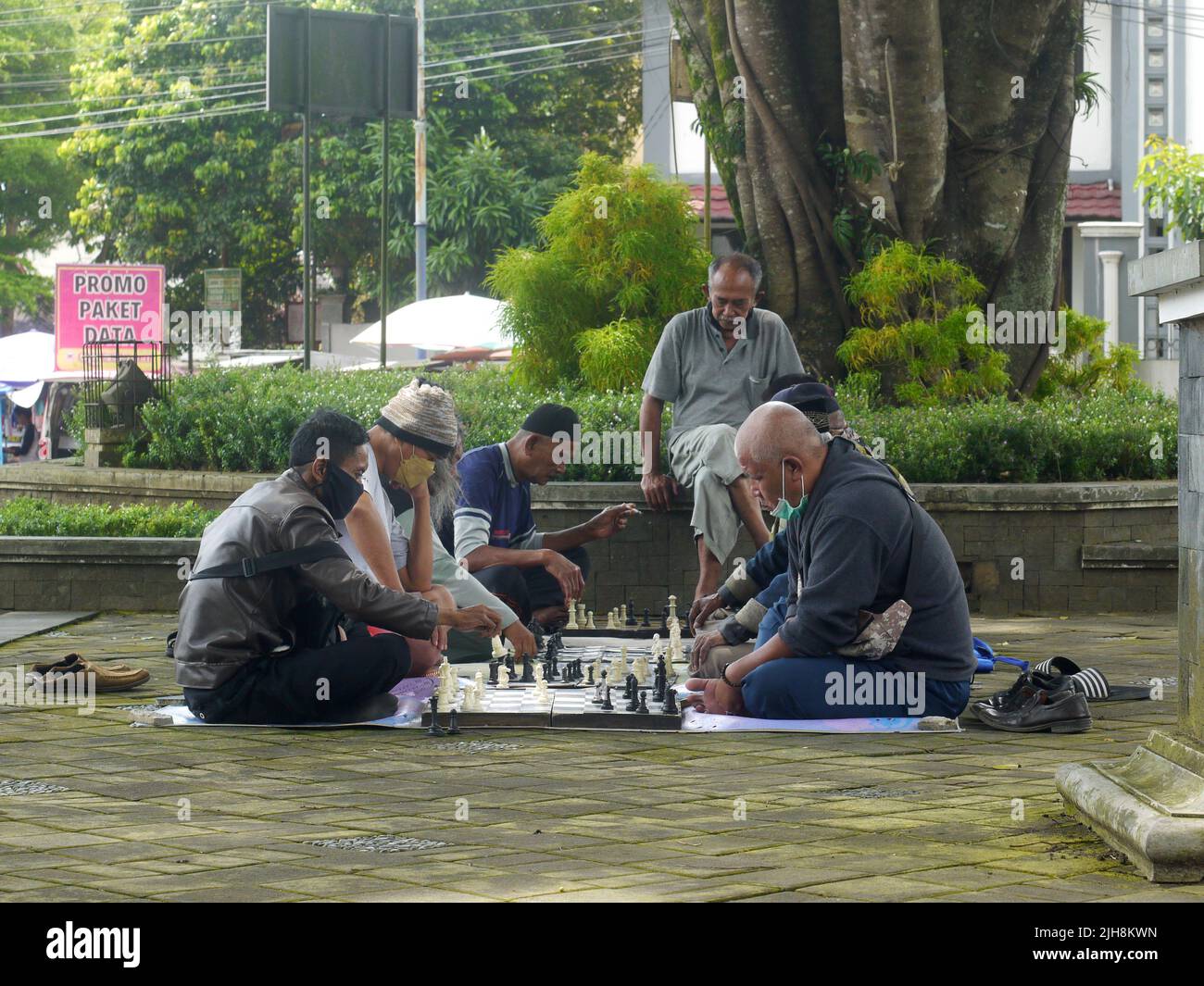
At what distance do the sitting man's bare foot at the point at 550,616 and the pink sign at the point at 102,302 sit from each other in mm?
18271

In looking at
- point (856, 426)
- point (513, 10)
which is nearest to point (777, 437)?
point (856, 426)

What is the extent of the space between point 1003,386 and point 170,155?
1255 inches

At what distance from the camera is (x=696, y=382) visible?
10.6 m

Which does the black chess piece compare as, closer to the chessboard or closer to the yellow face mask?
the chessboard

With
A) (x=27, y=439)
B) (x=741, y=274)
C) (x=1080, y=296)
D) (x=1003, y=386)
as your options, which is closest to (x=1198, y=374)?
(x=741, y=274)

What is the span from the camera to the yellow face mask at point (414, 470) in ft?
26.8

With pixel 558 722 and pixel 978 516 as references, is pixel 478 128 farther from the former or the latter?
pixel 558 722

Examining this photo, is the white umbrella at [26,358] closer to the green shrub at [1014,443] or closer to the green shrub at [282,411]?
the green shrub at [282,411]

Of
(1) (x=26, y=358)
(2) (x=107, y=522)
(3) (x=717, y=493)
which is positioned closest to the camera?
→ (3) (x=717, y=493)

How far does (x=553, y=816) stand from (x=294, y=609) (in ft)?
6.81

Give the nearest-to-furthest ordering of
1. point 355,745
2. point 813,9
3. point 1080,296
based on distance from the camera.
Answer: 1. point 355,745
2. point 813,9
3. point 1080,296

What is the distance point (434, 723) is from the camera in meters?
7.04

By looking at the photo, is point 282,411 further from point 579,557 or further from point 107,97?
point 107,97

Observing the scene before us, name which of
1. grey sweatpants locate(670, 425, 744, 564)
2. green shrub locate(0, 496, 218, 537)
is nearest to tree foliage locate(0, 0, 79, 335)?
green shrub locate(0, 496, 218, 537)
